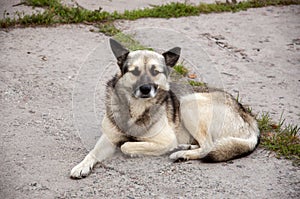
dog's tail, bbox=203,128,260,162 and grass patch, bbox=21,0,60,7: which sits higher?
grass patch, bbox=21,0,60,7

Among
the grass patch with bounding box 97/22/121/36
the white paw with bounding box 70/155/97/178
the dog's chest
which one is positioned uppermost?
the grass patch with bounding box 97/22/121/36

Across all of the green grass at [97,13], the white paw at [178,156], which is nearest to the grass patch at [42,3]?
the green grass at [97,13]

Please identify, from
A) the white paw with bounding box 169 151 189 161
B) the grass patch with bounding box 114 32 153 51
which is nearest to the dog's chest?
the white paw with bounding box 169 151 189 161

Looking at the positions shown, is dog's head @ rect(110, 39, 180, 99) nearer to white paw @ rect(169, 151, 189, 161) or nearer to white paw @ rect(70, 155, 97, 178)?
white paw @ rect(169, 151, 189, 161)

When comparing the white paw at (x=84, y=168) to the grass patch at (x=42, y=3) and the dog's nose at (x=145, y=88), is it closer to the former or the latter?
the dog's nose at (x=145, y=88)

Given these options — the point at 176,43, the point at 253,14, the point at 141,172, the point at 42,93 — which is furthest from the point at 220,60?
the point at 141,172

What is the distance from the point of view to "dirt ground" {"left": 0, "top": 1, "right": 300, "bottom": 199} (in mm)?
3785

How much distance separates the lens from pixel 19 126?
4.70 m

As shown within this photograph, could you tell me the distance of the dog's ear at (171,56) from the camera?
427 cm

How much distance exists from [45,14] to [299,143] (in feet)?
15.5

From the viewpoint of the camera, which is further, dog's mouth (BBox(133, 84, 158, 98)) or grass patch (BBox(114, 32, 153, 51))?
grass patch (BBox(114, 32, 153, 51))

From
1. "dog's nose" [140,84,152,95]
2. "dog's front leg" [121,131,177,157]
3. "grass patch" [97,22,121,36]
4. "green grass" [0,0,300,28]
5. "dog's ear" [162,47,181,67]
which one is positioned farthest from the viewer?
"green grass" [0,0,300,28]

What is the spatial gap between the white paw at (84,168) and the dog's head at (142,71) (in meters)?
0.72

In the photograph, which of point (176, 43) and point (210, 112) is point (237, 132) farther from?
point (176, 43)
